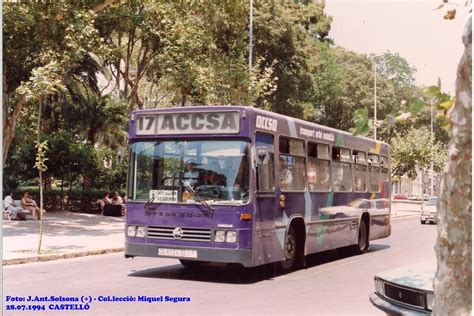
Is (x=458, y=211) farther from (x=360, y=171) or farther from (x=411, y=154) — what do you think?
(x=411, y=154)

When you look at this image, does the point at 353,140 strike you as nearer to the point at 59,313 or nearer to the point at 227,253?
the point at 227,253

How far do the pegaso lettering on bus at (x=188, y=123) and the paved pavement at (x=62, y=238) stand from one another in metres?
4.28

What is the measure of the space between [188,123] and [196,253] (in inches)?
81.8

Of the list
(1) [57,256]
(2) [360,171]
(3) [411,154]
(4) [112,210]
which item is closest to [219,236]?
(1) [57,256]

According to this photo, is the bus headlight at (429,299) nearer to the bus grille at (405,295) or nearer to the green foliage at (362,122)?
the bus grille at (405,295)

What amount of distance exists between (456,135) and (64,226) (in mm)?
20699

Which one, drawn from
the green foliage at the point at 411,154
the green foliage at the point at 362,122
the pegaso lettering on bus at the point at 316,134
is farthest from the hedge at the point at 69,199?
the green foliage at the point at 362,122

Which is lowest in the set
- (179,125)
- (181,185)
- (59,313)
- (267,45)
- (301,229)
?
(59,313)

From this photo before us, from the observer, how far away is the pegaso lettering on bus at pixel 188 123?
1071 centimetres

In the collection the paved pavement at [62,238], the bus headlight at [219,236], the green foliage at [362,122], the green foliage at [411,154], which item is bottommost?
the paved pavement at [62,238]

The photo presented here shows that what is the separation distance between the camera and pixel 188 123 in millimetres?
10953

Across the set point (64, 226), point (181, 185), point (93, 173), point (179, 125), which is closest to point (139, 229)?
point (181, 185)

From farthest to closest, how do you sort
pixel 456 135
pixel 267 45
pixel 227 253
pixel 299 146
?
pixel 267 45 < pixel 299 146 < pixel 227 253 < pixel 456 135

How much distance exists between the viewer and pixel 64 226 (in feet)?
75.0
